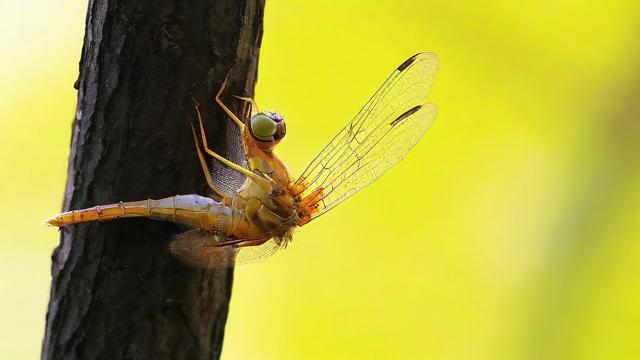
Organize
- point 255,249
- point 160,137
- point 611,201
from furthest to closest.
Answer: point 611,201 < point 255,249 < point 160,137

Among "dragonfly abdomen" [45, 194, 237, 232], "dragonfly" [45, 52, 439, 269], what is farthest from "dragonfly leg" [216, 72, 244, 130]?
"dragonfly abdomen" [45, 194, 237, 232]

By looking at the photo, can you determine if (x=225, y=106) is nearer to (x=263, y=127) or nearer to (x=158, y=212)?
(x=263, y=127)

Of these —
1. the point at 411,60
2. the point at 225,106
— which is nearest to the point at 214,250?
the point at 225,106

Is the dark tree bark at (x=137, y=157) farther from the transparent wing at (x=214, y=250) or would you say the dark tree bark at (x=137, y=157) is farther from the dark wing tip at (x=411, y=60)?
the dark wing tip at (x=411, y=60)

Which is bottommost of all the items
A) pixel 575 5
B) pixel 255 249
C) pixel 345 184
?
pixel 255 249

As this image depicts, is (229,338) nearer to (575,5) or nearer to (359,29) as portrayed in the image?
(359,29)

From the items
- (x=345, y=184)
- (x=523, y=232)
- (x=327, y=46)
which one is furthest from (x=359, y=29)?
(x=345, y=184)
